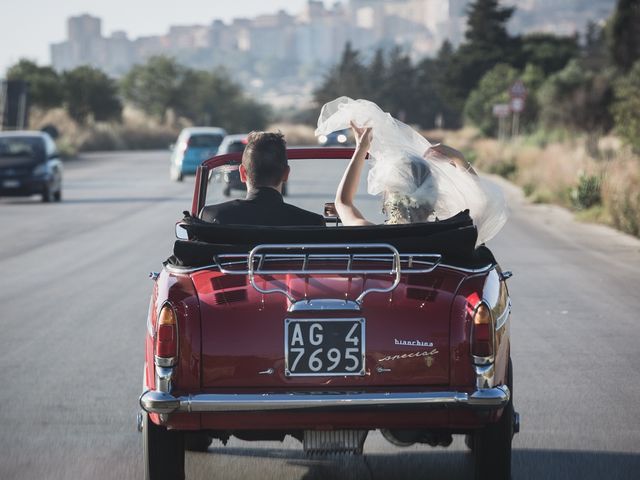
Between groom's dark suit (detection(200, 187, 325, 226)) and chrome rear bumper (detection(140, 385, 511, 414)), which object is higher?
groom's dark suit (detection(200, 187, 325, 226))

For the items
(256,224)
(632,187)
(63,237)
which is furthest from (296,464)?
(632,187)

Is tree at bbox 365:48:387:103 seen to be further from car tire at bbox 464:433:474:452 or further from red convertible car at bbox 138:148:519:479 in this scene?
red convertible car at bbox 138:148:519:479

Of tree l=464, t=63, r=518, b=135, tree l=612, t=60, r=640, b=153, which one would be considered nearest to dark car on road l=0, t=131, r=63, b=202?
tree l=612, t=60, r=640, b=153

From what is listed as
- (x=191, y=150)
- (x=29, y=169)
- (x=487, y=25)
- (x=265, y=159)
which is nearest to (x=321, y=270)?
(x=265, y=159)

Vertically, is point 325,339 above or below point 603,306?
above

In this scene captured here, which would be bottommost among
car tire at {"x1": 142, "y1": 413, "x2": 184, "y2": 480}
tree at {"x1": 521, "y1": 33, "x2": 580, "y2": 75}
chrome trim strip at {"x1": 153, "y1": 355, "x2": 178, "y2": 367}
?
car tire at {"x1": 142, "y1": 413, "x2": 184, "y2": 480}

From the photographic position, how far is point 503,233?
1923 centimetres

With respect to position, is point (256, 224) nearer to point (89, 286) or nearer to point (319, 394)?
point (319, 394)

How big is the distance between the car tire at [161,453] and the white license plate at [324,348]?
2.04ft

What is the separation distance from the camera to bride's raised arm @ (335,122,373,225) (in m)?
5.75

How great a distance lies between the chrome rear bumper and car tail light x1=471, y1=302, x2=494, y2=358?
182 mm

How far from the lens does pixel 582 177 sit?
23.2 m

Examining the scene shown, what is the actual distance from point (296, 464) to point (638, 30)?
6706 centimetres

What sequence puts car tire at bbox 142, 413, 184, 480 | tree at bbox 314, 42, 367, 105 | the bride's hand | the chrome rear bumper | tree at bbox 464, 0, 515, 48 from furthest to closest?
tree at bbox 314, 42, 367, 105 → tree at bbox 464, 0, 515, 48 → the bride's hand → car tire at bbox 142, 413, 184, 480 → the chrome rear bumper
